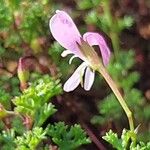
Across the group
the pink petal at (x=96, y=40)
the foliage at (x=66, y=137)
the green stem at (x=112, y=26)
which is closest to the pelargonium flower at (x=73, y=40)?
the pink petal at (x=96, y=40)

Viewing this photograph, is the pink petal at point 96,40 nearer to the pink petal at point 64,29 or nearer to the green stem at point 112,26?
the pink petal at point 64,29

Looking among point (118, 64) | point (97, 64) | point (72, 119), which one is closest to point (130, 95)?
point (118, 64)

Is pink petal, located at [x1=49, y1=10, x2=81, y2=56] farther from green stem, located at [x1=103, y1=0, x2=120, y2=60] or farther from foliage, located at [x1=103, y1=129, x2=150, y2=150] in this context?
green stem, located at [x1=103, y1=0, x2=120, y2=60]

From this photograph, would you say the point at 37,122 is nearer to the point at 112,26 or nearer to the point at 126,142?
the point at 126,142

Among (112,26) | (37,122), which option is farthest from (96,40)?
(112,26)

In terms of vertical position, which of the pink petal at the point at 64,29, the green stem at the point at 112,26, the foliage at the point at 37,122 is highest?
the pink petal at the point at 64,29

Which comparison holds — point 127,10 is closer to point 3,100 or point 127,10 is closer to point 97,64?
point 3,100

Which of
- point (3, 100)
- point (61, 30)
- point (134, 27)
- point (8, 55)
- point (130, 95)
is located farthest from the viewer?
point (134, 27)

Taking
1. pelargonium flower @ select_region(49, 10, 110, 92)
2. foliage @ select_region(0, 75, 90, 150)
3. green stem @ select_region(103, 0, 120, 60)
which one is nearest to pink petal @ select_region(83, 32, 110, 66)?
pelargonium flower @ select_region(49, 10, 110, 92)
